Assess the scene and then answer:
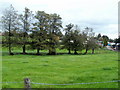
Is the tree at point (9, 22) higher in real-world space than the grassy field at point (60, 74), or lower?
higher

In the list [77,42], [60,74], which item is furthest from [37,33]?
[60,74]

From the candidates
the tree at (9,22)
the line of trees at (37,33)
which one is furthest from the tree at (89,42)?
the tree at (9,22)

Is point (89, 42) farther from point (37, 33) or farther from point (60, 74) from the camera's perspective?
point (60, 74)

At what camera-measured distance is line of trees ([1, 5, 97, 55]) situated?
27844 mm

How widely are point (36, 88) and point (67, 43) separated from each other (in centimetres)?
3101

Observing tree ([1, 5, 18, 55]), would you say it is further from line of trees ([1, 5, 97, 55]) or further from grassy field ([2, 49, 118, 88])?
grassy field ([2, 49, 118, 88])

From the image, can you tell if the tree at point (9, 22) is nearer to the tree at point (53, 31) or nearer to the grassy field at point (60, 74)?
the tree at point (53, 31)

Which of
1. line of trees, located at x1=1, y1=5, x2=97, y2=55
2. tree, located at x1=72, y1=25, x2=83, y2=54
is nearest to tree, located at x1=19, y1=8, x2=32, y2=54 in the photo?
line of trees, located at x1=1, y1=5, x2=97, y2=55

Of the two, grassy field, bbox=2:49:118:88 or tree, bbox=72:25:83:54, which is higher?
Result: tree, bbox=72:25:83:54

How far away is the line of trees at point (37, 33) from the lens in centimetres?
2784

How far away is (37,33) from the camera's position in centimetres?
3061

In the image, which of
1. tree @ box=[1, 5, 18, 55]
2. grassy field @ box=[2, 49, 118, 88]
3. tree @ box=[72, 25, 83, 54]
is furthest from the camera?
tree @ box=[72, 25, 83, 54]

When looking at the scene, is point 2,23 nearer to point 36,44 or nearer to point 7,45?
point 7,45

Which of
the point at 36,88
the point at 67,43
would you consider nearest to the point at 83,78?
the point at 36,88
